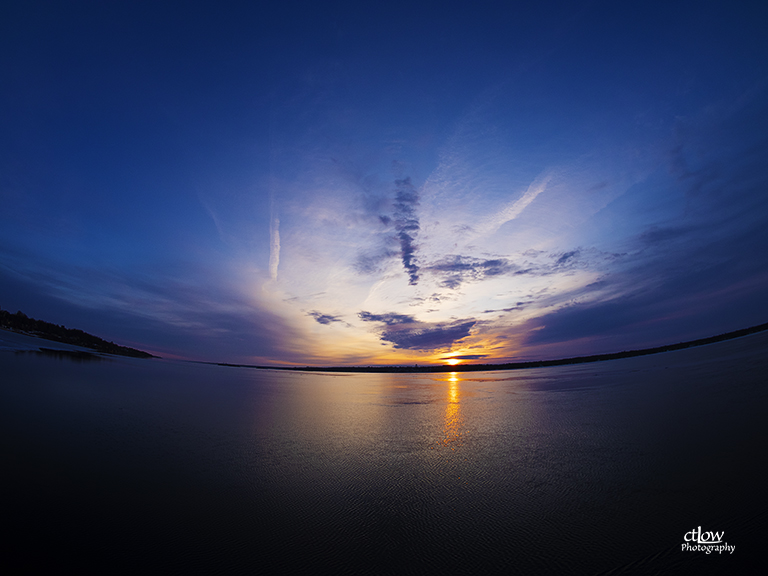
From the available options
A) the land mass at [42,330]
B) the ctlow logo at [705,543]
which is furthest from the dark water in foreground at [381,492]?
the land mass at [42,330]

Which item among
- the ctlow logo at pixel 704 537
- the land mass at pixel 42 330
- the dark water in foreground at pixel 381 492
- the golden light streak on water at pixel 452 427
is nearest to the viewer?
the dark water in foreground at pixel 381 492

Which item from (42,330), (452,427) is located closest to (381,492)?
(452,427)

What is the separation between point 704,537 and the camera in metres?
3.04

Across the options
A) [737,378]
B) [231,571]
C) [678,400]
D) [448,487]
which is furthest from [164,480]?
[737,378]

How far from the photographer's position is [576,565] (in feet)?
8.58

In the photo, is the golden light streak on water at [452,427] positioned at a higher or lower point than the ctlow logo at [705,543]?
lower

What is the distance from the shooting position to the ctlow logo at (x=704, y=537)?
2.98 meters

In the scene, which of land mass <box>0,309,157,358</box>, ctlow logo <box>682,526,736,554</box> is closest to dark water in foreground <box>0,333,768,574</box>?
ctlow logo <box>682,526,736,554</box>

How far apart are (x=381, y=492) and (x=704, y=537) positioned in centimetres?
349

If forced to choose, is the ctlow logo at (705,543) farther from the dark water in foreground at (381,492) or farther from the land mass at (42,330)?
the land mass at (42,330)

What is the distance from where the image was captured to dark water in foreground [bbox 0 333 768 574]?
9.03 feet

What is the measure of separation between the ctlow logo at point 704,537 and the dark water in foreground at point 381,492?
7cm

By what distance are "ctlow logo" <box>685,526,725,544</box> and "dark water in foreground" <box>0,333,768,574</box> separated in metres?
0.07

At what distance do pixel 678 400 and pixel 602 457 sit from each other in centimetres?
647
